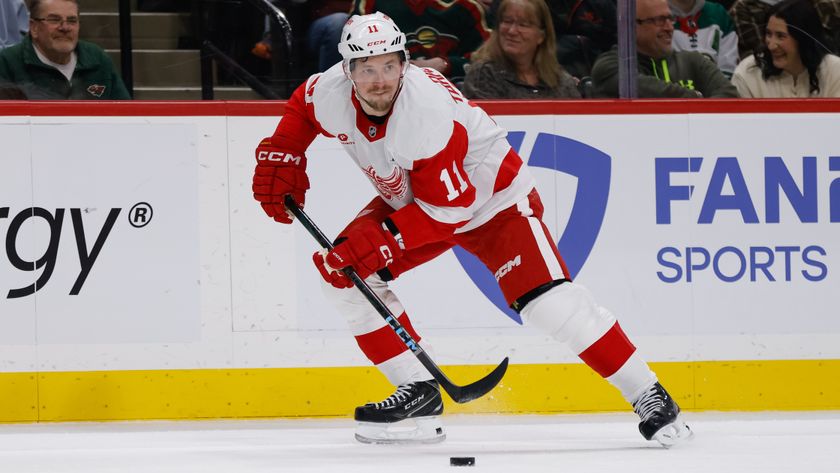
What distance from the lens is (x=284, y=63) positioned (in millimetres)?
4113

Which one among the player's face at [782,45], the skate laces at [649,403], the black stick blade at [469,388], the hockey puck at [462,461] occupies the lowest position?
the hockey puck at [462,461]

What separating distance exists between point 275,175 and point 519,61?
1.10 metres

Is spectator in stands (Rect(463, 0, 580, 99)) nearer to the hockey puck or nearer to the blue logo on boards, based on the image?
the blue logo on boards

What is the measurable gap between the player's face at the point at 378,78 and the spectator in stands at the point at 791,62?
1553mm

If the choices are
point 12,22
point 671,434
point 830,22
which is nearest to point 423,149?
point 671,434

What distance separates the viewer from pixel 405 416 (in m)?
3.49

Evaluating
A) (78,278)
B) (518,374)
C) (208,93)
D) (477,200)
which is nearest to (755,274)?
(518,374)

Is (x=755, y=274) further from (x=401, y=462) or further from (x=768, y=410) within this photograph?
(x=401, y=462)

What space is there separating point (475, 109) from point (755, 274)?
1.27 meters

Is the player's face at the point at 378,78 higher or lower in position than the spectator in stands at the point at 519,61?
lower

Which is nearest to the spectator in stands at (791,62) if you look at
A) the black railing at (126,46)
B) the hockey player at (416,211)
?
the hockey player at (416,211)

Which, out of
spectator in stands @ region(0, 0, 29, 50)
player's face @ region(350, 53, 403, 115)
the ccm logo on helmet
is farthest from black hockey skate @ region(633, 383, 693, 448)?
spectator in stands @ region(0, 0, 29, 50)

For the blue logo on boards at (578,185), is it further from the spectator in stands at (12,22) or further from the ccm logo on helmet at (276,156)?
the spectator in stands at (12,22)

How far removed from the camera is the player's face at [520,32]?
417 centimetres
